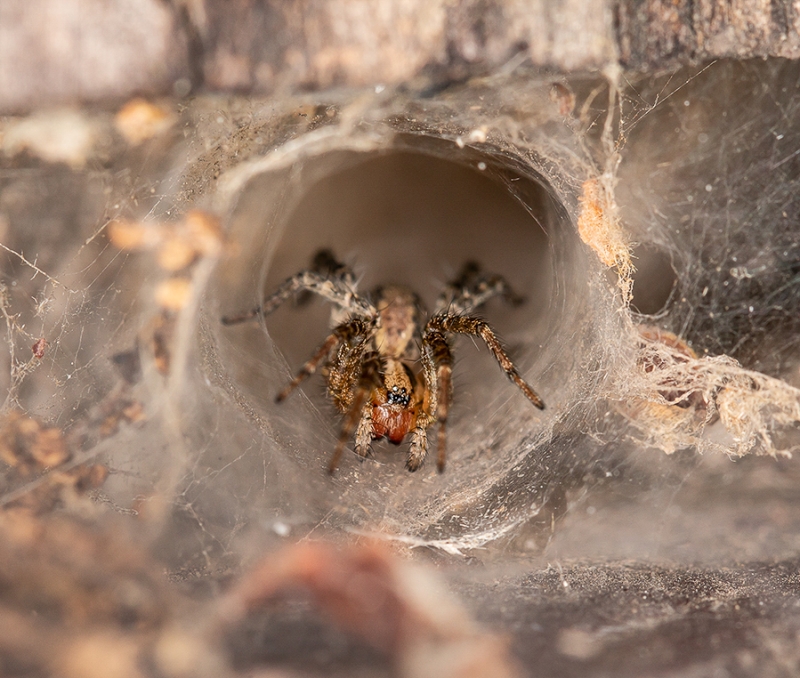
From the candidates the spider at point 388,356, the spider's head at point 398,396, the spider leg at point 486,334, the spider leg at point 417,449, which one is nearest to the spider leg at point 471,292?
the spider at point 388,356

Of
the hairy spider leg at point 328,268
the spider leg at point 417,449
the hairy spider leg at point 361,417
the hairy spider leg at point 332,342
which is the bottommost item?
the spider leg at point 417,449

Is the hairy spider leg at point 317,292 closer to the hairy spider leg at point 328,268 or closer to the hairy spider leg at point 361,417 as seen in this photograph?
the hairy spider leg at point 328,268

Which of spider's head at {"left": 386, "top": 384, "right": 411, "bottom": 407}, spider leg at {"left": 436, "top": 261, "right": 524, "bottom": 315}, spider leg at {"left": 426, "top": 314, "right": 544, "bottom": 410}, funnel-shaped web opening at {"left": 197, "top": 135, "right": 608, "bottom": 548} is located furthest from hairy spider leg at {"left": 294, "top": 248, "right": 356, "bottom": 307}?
spider's head at {"left": 386, "top": 384, "right": 411, "bottom": 407}

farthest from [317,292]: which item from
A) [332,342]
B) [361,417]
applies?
[361,417]

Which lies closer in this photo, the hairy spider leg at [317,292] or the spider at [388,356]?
the spider at [388,356]

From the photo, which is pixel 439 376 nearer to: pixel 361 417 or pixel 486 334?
pixel 486 334

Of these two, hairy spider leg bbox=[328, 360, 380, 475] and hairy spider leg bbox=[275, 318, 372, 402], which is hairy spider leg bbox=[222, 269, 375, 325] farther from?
hairy spider leg bbox=[328, 360, 380, 475]

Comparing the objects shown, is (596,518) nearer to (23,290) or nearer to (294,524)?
(294,524)
